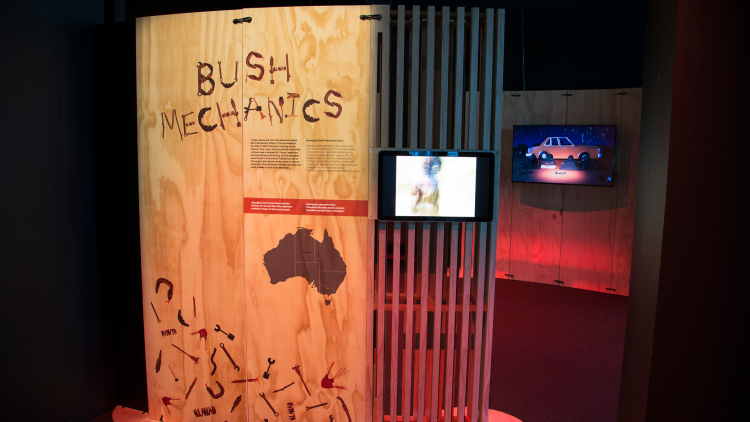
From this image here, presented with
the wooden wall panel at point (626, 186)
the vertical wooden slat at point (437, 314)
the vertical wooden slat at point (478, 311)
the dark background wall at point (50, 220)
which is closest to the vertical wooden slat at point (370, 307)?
the vertical wooden slat at point (437, 314)

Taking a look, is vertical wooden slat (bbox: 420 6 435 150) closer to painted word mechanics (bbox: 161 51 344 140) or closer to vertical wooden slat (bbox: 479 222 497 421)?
painted word mechanics (bbox: 161 51 344 140)

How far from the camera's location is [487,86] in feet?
7.22

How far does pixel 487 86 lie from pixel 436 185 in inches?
24.5

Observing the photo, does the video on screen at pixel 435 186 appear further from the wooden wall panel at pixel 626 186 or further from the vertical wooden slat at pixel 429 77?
the wooden wall panel at pixel 626 186

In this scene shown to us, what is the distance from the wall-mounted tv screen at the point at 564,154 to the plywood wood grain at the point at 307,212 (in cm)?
409

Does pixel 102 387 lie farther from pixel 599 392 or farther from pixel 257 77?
pixel 599 392

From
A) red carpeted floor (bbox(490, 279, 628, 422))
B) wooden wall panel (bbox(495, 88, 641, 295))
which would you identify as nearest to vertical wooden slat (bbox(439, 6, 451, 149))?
red carpeted floor (bbox(490, 279, 628, 422))

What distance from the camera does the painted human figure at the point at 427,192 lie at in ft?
7.09

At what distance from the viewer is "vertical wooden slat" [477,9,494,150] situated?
2.16 meters

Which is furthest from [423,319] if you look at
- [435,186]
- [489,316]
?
[435,186]

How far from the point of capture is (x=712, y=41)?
57.2 inches

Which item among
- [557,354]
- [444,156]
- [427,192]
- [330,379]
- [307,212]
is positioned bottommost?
[557,354]

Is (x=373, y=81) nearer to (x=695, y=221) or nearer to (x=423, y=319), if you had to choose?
(x=423, y=319)

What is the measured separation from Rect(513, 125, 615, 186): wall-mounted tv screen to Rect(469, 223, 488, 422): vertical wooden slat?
372 centimetres
